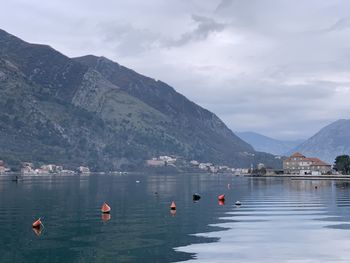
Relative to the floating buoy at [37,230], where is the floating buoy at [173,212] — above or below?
above

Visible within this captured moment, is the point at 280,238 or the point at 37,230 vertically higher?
the point at 37,230

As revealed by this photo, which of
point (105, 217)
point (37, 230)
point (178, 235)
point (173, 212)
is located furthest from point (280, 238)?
point (173, 212)

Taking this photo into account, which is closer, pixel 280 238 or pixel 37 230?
pixel 280 238

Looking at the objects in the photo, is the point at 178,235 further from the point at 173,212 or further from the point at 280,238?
the point at 173,212

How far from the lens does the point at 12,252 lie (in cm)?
5484

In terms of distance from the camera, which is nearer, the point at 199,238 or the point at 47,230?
the point at 199,238

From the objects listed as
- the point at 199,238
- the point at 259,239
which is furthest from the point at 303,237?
the point at 199,238

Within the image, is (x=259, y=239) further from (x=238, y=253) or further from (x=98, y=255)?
(x=98, y=255)

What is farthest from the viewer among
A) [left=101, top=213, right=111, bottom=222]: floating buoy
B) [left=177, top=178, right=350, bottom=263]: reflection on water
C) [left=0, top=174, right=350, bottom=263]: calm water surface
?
[left=101, top=213, right=111, bottom=222]: floating buoy

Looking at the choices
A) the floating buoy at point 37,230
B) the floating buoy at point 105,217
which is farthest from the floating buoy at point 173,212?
the floating buoy at point 37,230

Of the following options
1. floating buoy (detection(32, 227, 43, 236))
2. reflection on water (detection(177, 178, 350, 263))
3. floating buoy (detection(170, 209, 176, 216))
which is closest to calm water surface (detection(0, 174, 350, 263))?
reflection on water (detection(177, 178, 350, 263))

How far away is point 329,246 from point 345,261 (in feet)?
26.6

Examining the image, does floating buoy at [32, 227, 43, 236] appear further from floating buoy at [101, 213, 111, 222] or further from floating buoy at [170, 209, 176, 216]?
floating buoy at [170, 209, 176, 216]

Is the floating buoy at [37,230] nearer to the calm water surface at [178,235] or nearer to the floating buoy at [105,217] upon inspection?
the calm water surface at [178,235]
